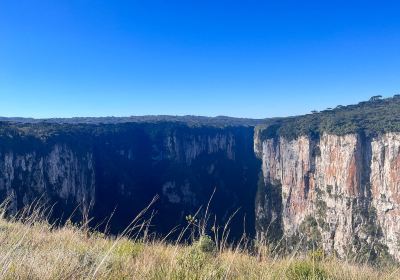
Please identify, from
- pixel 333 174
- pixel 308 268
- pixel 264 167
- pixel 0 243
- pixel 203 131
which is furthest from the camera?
pixel 203 131

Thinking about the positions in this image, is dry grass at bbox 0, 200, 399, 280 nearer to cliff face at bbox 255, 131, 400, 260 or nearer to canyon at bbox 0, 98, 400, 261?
canyon at bbox 0, 98, 400, 261

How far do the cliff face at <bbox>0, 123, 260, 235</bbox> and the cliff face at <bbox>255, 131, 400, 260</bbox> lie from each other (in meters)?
12.5

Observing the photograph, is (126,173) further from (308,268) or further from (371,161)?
(308,268)

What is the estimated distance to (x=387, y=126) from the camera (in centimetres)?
6750

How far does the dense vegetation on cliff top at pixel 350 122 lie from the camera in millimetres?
70125

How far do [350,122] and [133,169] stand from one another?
62607 mm

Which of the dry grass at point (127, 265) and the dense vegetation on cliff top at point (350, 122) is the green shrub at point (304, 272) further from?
the dense vegetation on cliff top at point (350, 122)

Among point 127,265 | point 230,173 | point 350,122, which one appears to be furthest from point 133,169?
point 127,265

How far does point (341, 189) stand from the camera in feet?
242

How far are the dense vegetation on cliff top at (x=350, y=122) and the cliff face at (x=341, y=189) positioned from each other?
158 cm

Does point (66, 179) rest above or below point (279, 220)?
above

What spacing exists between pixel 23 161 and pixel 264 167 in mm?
61171

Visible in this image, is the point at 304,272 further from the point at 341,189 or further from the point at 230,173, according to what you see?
the point at 230,173

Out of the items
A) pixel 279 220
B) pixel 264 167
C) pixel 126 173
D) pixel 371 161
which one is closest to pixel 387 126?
pixel 371 161
